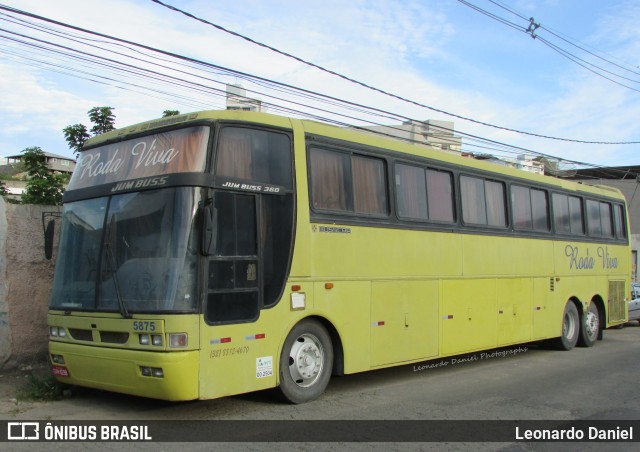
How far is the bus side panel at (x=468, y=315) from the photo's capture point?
997 cm

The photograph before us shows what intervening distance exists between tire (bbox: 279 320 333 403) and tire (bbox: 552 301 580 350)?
7723 millimetres

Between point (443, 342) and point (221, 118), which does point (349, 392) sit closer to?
point (443, 342)

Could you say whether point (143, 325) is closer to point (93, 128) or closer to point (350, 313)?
point (350, 313)

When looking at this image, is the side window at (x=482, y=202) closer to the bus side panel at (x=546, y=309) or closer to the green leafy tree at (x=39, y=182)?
the bus side panel at (x=546, y=309)

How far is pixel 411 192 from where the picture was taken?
9.48 m

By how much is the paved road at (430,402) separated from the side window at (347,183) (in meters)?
2.58

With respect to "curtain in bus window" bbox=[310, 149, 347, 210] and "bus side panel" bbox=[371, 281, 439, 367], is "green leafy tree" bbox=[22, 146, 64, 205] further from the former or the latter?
"bus side panel" bbox=[371, 281, 439, 367]

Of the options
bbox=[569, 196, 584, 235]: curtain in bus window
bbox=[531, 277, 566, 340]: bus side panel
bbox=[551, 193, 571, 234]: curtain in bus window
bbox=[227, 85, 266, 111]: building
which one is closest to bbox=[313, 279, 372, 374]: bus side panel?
bbox=[227, 85, 266, 111]: building

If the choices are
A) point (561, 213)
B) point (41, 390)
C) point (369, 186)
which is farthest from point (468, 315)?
point (41, 390)

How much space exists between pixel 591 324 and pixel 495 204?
526 cm

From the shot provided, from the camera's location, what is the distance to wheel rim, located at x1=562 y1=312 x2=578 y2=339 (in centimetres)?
1367

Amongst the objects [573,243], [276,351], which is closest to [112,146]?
[276,351]

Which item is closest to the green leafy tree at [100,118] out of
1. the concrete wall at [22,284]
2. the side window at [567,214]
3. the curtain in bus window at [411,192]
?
the concrete wall at [22,284]

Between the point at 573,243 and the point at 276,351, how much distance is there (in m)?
9.25
